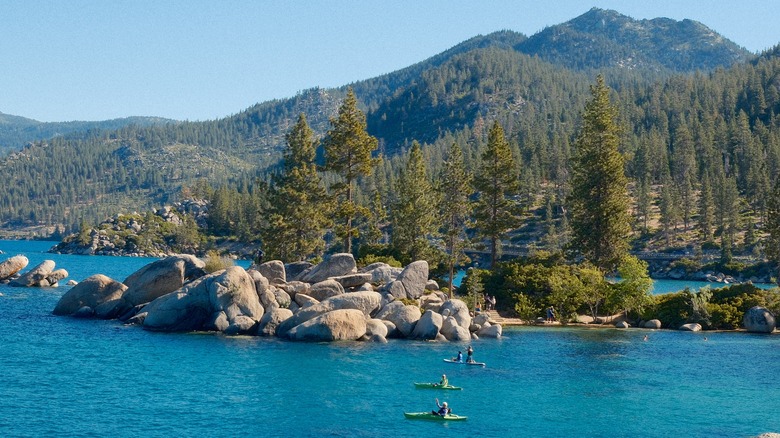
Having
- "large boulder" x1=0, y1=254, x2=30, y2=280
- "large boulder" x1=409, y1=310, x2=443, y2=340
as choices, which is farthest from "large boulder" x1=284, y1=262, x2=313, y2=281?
"large boulder" x1=0, y1=254, x2=30, y2=280

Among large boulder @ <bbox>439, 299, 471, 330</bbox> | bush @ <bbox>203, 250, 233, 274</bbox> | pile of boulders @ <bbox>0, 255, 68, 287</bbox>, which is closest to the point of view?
large boulder @ <bbox>439, 299, 471, 330</bbox>

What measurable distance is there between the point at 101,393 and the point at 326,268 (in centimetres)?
3310

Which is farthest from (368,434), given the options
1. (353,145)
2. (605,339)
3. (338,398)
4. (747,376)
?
(353,145)

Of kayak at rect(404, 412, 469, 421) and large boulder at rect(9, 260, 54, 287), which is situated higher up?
large boulder at rect(9, 260, 54, 287)

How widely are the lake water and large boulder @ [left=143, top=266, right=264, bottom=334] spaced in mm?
2187

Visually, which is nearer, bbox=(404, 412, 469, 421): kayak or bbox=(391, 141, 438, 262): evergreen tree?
bbox=(404, 412, 469, 421): kayak

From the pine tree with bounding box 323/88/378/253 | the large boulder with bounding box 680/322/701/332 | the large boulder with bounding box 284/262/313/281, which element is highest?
the pine tree with bounding box 323/88/378/253

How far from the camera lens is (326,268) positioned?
7519 cm

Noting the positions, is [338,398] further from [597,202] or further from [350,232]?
[597,202]

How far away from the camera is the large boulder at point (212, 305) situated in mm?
65812

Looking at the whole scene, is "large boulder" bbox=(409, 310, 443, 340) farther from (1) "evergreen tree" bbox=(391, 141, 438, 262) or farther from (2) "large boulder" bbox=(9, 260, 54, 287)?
(2) "large boulder" bbox=(9, 260, 54, 287)

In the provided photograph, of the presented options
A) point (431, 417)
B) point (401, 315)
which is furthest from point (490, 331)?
point (431, 417)

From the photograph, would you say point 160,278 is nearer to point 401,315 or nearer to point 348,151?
point 401,315

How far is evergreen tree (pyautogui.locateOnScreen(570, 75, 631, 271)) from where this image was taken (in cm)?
8831
